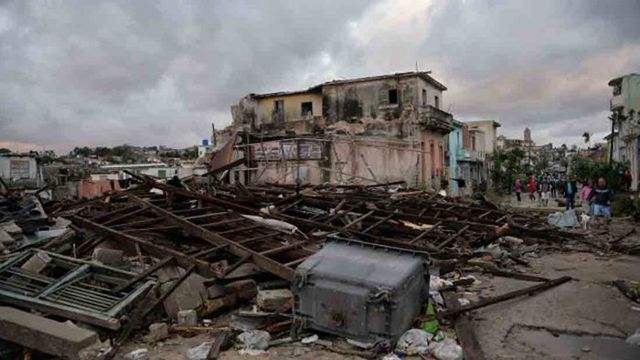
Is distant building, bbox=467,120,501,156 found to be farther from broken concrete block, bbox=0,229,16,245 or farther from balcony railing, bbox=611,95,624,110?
broken concrete block, bbox=0,229,16,245

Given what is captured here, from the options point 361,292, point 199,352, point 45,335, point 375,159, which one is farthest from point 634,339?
point 375,159

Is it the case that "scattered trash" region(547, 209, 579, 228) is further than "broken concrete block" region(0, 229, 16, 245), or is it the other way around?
"scattered trash" region(547, 209, 579, 228)

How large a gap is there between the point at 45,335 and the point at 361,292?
Result: 2676 millimetres

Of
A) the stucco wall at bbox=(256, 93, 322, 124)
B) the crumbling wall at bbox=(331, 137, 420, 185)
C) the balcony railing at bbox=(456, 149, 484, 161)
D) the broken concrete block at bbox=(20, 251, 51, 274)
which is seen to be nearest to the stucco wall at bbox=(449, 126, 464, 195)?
the balcony railing at bbox=(456, 149, 484, 161)

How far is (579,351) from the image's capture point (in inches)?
181

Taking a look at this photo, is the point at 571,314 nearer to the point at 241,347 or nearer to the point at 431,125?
the point at 241,347

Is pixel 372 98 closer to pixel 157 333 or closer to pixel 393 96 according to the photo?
pixel 393 96

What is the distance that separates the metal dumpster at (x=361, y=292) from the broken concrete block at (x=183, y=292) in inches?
52.0

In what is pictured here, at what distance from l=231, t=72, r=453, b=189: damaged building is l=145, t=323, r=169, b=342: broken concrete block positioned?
18226 millimetres

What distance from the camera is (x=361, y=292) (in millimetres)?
4375

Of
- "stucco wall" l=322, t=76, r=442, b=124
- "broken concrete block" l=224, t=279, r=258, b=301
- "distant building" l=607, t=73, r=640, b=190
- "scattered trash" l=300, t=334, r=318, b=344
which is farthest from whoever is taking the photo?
"stucco wall" l=322, t=76, r=442, b=124

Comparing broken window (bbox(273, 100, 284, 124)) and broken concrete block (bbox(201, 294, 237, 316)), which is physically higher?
broken window (bbox(273, 100, 284, 124))

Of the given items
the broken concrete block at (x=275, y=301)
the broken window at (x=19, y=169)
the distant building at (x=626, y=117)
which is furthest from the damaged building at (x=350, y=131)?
the broken concrete block at (x=275, y=301)

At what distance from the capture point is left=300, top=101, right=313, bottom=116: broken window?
3317 centimetres
